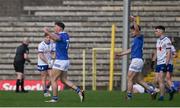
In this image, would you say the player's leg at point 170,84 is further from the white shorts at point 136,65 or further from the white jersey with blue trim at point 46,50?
the white jersey with blue trim at point 46,50

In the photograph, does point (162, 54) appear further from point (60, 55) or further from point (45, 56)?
point (45, 56)

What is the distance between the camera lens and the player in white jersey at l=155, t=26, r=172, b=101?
67.8 feet

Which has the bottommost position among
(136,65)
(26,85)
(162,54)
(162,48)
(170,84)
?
(26,85)

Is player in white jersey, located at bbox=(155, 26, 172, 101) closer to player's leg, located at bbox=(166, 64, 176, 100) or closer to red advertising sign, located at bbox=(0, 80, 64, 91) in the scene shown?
player's leg, located at bbox=(166, 64, 176, 100)

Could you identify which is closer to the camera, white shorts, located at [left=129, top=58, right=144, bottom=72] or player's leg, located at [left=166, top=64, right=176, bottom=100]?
white shorts, located at [left=129, top=58, right=144, bottom=72]

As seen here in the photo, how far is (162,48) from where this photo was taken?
2077cm

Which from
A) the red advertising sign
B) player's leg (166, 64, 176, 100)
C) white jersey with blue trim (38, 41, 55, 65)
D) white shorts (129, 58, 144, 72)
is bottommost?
the red advertising sign

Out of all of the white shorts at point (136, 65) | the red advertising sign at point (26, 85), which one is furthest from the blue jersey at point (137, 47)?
the red advertising sign at point (26, 85)

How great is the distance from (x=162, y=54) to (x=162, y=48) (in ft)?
0.59

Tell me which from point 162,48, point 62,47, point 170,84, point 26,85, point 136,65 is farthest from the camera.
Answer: point 26,85

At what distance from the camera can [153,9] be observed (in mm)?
36062

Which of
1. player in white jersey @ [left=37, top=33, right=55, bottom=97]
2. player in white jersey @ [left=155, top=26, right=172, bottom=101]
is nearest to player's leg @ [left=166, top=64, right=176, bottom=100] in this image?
player in white jersey @ [left=155, top=26, right=172, bottom=101]

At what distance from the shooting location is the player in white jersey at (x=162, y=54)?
20656 millimetres

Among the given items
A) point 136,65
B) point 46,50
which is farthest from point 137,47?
point 46,50
